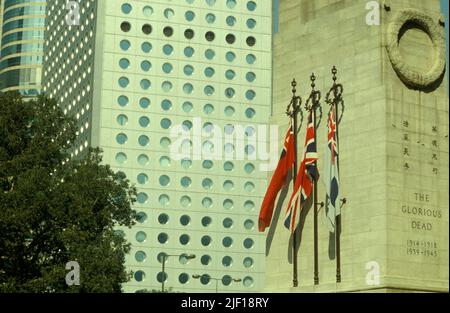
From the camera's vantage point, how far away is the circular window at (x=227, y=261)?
351 ft

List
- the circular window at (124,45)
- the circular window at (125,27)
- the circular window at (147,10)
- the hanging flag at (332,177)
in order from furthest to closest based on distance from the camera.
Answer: the circular window at (147,10) < the circular window at (125,27) < the circular window at (124,45) < the hanging flag at (332,177)

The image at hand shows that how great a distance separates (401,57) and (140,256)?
209 ft

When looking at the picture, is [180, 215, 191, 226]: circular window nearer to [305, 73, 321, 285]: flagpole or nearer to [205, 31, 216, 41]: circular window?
[205, 31, 216, 41]: circular window

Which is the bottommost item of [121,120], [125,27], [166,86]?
[121,120]

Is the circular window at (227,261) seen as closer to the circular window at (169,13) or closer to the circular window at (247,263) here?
the circular window at (247,263)

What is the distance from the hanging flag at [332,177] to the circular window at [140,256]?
60.7 metres

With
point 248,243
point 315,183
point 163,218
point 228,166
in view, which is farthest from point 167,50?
point 315,183

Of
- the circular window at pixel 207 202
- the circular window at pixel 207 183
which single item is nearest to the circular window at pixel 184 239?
the circular window at pixel 207 202

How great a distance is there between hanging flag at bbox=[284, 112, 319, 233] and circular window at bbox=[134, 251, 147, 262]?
58.6 m

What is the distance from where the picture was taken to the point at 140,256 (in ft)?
340

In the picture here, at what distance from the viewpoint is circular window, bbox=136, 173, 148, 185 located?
106 meters

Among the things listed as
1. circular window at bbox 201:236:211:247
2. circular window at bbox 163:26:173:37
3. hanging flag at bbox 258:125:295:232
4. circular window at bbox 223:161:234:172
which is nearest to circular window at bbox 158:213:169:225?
circular window at bbox 201:236:211:247

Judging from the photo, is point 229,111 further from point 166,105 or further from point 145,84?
point 145,84

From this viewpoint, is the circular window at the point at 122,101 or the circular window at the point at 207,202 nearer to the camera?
the circular window at the point at 207,202
